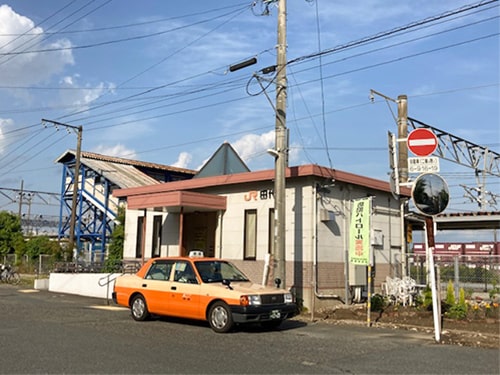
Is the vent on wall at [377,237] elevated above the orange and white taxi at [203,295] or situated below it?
above

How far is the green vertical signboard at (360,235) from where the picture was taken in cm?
1292

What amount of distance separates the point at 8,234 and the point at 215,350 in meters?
36.9

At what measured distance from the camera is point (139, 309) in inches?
504

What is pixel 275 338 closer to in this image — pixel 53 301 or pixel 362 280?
pixel 362 280

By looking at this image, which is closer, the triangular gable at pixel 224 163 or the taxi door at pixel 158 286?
the taxi door at pixel 158 286

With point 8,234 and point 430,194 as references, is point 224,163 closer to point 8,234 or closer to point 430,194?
point 430,194

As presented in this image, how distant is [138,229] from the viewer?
21.6m

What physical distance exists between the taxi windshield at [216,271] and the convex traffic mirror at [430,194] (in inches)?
176

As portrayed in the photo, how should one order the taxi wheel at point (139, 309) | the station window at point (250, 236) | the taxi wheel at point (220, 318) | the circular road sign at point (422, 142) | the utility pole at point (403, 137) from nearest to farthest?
the circular road sign at point (422, 142), the taxi wheel at point (220, 318), the taxi wheel at point (139, 309), the station window at point (250, 236), the utility pole at point (403, 137)

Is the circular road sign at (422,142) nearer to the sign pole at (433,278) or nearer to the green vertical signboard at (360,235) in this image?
the sign pole at (433,278)

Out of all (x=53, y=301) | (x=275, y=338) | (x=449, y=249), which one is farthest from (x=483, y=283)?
(x=449, y=249)

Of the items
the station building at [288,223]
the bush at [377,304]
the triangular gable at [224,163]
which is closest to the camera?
the bush at [377,304]

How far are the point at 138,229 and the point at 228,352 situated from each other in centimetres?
1351

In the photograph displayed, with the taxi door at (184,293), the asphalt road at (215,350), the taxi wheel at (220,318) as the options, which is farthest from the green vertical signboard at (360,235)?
the taxi door at (184,293)
